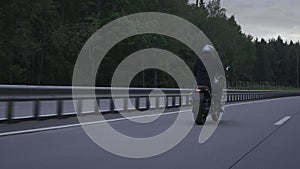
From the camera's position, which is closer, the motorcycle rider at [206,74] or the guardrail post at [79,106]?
the motorcycle rider at [206,74]

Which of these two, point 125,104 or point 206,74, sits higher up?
point 206,74

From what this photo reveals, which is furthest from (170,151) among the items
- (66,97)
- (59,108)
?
(66,97)

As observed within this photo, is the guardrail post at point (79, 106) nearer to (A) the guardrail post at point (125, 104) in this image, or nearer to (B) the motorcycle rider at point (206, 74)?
(A) the guardrail post at point (125, 104)

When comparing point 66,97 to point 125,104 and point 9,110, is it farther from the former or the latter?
point 125,104

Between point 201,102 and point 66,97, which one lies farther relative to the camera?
point 66,97

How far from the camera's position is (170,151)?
7551mm

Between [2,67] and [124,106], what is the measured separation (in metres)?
25.5

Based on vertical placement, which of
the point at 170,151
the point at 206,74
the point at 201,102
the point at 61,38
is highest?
the point at 61,38

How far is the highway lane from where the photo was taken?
6383 millimetres

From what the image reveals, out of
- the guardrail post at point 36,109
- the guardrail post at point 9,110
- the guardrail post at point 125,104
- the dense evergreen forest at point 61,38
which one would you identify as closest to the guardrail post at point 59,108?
the guardrail post at point 36,109

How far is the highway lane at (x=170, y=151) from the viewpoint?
6383mm

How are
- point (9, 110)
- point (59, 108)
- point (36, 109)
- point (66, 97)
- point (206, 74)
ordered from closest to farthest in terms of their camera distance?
point (9, 110), point (36, 109), point (206, 74), point (59, 108), point (66, 97)

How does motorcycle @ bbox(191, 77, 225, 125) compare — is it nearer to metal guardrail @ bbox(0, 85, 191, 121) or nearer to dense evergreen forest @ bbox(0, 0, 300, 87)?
metal guardrail @ bbox(0, 85, 191, 121)

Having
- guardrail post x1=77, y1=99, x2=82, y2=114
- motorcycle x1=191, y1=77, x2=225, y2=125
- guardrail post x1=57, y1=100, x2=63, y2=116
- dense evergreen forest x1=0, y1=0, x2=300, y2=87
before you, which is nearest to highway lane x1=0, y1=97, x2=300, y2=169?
motorcycle x1=191, y1=77, x2=225, y2=125
